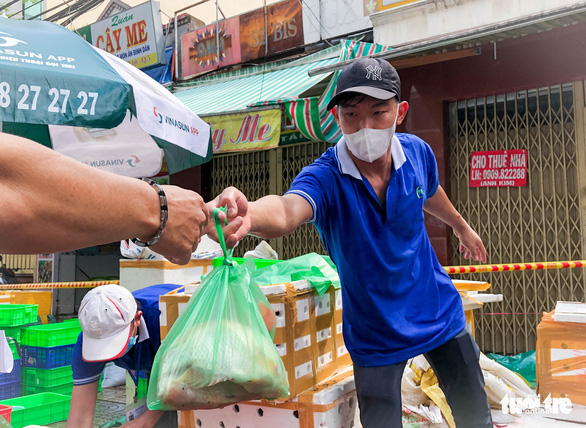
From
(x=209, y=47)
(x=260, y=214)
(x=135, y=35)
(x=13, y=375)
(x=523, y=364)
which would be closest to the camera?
(x=260, y=214)

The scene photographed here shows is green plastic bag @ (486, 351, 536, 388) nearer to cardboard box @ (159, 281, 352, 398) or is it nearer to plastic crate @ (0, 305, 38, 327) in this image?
cardboard box @ (159, 281, 352, 398)

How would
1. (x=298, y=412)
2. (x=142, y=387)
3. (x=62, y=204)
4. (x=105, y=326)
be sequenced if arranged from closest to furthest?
(x=62, y=204) → (x=298, y=412) → (x=105, y=326) → (x=142, y=387)

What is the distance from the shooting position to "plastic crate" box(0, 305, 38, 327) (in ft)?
17.1

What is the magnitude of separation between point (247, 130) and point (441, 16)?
3.15 metres

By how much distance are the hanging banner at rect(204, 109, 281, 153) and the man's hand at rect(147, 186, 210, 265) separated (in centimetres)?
506

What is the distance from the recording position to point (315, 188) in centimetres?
217

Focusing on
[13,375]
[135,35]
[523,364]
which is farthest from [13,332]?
[135,35]

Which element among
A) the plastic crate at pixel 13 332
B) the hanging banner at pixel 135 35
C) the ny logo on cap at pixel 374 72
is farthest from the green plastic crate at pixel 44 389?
the hanging banner at pixel 135 35

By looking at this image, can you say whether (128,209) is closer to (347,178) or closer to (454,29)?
(347,178)

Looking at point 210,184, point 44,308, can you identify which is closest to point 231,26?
point 210,184

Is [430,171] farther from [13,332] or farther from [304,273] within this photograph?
[13,332]

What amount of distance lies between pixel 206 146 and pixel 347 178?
11.4 feet

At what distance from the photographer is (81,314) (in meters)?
2.84

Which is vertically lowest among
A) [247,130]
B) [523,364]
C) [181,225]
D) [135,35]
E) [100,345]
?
[523,364]
